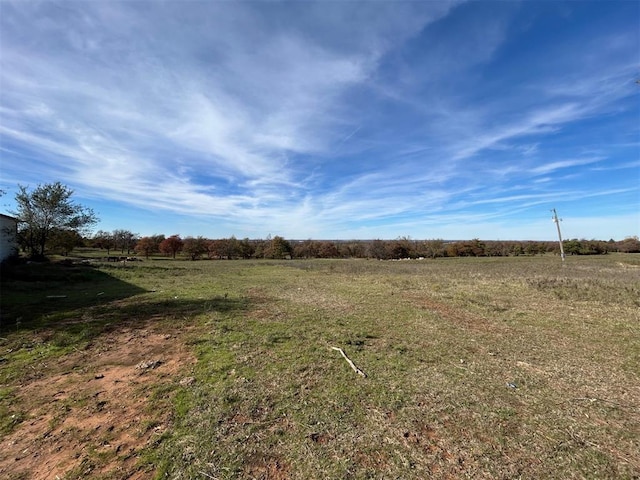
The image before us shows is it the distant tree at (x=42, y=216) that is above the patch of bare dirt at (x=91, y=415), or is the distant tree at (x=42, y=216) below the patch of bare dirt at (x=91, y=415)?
above

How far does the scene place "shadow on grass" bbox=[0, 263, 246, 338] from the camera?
762 cm

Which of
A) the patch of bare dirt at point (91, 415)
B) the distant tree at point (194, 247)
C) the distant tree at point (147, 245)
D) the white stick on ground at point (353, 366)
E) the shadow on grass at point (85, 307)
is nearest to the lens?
Answer: the patch of bare dirt at point (91, 415)

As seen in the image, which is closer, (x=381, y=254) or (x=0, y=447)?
(x=0, y=447)

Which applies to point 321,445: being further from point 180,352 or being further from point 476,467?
point 180,352

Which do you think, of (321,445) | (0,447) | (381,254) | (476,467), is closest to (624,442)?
(476,467)

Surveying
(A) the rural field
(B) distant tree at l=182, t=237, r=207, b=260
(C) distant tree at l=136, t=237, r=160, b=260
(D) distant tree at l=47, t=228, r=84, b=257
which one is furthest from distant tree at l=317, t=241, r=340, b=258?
(A) the rural field

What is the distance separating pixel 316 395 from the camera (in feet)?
13.5

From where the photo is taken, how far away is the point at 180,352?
19.0ft

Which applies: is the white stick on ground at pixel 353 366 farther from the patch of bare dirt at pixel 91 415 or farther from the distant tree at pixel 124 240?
the distant tree at pixel 124 240

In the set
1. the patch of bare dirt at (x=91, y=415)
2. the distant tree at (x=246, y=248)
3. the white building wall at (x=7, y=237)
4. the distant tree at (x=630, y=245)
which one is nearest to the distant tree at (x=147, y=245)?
the distant tree at (x=246, y=248)

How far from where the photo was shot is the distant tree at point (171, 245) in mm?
59406

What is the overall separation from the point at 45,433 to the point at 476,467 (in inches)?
184

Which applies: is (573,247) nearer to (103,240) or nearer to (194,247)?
(194,247)

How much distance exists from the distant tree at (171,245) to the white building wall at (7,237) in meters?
37.2
